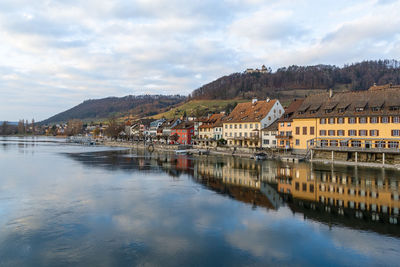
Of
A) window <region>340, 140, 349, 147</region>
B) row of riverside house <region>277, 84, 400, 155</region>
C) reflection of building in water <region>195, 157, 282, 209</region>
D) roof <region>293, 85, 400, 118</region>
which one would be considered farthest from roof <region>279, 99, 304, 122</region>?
reflection of building in water <region>195, 157, 282, 209</region>

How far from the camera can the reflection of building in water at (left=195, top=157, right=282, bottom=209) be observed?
2334 centimetres

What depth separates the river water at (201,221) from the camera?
1330 cm

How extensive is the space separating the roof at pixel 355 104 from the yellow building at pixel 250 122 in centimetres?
926

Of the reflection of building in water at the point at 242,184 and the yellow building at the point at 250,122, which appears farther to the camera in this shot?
the yellow building at the point at 250,122

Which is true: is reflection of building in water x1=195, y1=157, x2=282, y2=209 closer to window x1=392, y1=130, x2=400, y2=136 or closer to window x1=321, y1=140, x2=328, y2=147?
window x1=321, y1=140, x2=328, y2=147

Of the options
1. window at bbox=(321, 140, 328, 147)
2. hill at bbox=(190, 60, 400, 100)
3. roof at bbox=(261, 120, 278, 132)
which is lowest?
window at bbox=(321, 140, 328, 147)

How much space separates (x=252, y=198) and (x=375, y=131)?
2667 cm

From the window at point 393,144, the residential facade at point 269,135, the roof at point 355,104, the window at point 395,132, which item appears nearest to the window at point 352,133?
the roof at point 355,104

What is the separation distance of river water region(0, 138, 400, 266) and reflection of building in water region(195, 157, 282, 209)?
0.33 ft

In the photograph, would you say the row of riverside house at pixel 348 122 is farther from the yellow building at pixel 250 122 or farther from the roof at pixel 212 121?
the roof at pixel 212 121

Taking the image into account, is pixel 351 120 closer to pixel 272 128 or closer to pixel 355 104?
pixel 355 104

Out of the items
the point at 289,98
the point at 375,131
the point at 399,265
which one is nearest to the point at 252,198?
the point at 399,265

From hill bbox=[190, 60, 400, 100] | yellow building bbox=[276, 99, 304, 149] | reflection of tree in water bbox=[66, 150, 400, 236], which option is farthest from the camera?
hill bbox=[190, 60, 400, 100]

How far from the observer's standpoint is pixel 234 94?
163875 mm
